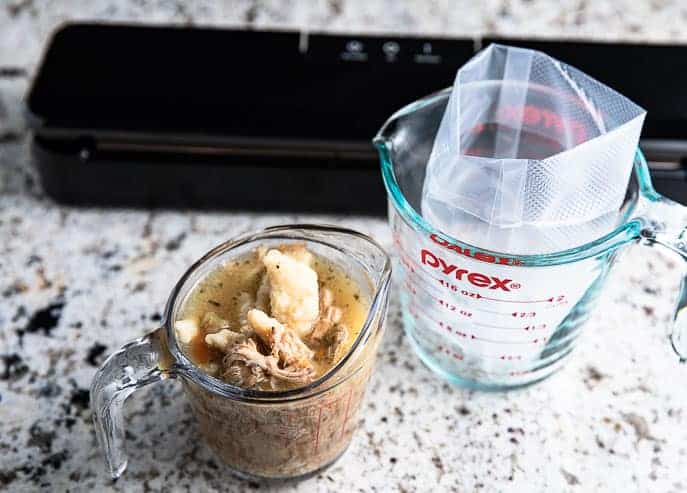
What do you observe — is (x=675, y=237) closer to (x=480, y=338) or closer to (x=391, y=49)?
(x=480, y=338)

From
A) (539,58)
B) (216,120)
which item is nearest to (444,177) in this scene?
(539,58)

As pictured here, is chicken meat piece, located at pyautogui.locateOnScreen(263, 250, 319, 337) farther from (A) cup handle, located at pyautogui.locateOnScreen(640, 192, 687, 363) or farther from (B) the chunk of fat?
(A) cup handle, located at pyautogui.locateOnScreen(640, 192, 687, 363)

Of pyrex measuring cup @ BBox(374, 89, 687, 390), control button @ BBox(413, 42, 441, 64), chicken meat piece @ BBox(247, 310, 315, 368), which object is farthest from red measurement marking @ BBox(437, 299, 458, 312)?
control button @ BBox(413, 42, 441, 64)

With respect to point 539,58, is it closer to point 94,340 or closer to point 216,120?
point 216,120

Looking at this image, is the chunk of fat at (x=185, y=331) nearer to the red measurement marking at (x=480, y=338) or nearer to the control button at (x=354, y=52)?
the red measurement marking at (x=480, y=338)

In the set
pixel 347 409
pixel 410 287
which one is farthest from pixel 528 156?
pixel 347 409

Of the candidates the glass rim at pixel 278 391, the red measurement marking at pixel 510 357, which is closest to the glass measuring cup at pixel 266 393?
the glass rim at pixel 278 391
